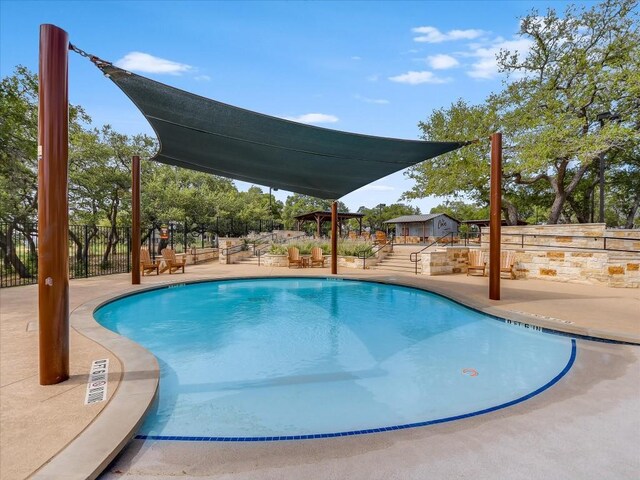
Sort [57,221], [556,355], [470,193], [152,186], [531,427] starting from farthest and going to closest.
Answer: [470,193] < [152,186] < [556,355] < [57,221] < [531,427]

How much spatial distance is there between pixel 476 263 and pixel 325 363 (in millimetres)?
9338

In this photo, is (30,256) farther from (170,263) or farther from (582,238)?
(582,238)

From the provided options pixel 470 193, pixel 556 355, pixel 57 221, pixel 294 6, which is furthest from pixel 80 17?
pixel 470 193

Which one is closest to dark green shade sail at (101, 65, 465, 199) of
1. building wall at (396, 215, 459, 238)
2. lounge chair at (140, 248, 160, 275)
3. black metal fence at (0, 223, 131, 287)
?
lounge chair at (140, 248, 160, 275)

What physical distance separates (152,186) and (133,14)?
11.2m

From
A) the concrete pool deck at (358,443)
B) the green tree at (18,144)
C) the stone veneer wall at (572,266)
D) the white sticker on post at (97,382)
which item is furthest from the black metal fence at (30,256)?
the stone veneer wall at (572,266)

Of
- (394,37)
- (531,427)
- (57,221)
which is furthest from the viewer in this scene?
(394,37)

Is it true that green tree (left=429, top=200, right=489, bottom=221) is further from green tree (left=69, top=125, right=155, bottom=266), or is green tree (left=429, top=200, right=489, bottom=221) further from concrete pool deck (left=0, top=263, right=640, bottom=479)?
concrete pool deck (left=0, top=263, right=640, bottom=479)

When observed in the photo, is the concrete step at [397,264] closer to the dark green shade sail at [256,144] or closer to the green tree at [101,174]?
the dark green shade sail at [256,144]

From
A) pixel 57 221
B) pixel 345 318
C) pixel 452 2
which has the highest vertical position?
pixel 452 2

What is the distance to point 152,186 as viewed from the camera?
58.3ft

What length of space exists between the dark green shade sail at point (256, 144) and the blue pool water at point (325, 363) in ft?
10.6

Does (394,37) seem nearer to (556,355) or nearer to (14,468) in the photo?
(556,355)

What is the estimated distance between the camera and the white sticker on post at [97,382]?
2.78 m
